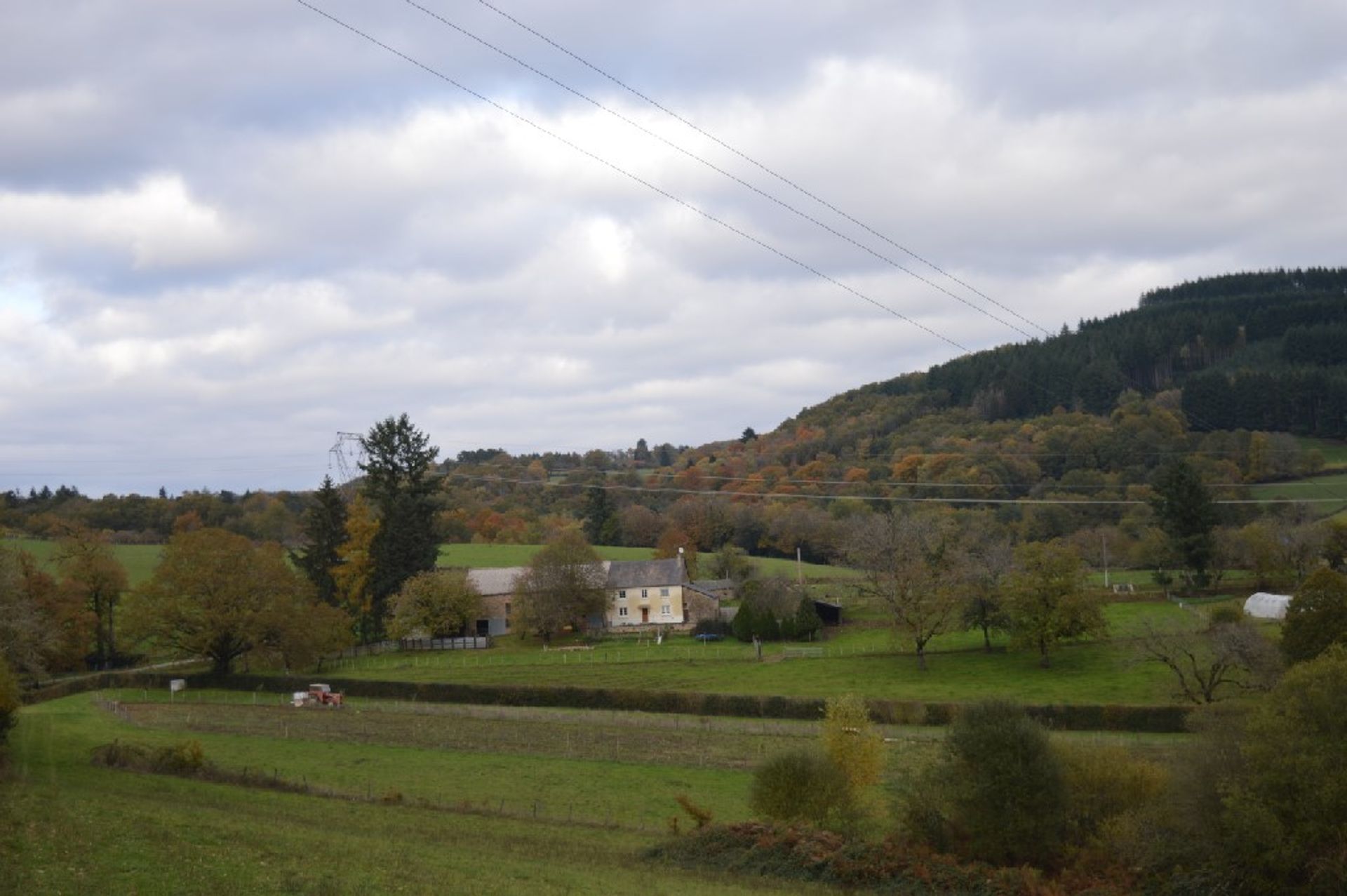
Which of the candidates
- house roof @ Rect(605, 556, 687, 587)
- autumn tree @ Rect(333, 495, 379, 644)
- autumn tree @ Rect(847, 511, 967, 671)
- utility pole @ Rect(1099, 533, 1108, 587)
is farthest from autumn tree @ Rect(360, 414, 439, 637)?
utility pole @ Rect(1099, 533, 1108, 587)

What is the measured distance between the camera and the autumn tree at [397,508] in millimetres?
74125

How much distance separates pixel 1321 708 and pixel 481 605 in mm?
58612

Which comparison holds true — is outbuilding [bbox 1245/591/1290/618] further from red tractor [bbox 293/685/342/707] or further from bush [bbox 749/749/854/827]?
red tractor [bbox 293/685/342/707]

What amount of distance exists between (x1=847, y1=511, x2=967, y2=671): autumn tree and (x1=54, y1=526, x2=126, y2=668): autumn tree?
41872mm

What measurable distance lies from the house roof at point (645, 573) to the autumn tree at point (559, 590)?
4.01 metres

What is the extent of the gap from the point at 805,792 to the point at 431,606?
45.1 meters

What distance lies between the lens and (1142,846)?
2573cm

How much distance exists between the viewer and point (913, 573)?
59625 millimetres

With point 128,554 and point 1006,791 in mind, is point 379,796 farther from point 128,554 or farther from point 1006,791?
point 128,554

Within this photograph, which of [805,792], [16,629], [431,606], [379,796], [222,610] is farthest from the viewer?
[431,606]

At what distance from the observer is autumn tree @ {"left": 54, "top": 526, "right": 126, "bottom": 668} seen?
6506 centimetres

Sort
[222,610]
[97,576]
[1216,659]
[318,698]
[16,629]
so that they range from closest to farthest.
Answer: [16,629] < [1216,659] < [318,698] < [222,610] < [97,576]

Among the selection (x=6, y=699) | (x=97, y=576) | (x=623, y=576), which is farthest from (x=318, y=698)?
(x=623, y=576)

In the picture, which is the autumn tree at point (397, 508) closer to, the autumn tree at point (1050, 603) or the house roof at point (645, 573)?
the house roof at point (645, 573)
